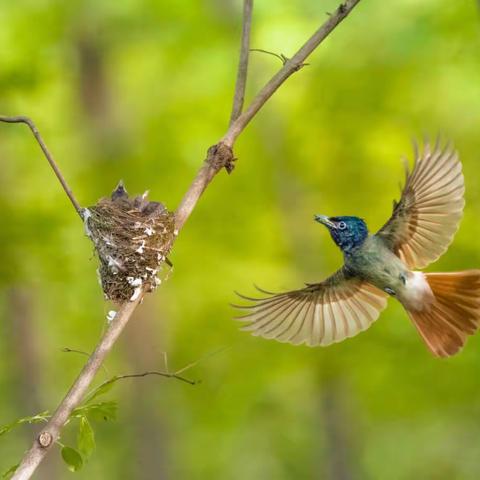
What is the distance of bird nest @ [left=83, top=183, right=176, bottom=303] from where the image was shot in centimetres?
440

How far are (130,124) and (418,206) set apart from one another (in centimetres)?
730

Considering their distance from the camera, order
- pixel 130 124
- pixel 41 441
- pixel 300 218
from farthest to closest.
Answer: pixel 130 124, pixel 300 218, pixel 41 441

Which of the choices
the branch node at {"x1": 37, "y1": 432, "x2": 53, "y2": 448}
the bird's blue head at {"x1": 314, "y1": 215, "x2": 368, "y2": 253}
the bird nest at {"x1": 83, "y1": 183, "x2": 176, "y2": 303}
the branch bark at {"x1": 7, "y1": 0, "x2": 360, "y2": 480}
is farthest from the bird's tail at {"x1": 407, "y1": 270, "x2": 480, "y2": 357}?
the branch node at {"x1": 37, "y1": 432, "x2": 53, "y2": 448}

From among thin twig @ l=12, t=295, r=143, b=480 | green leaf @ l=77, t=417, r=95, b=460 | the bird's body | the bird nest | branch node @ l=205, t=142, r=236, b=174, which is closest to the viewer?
thin twig @ l=12, t=295, r=143, b=480

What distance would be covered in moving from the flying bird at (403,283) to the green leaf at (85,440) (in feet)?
4.34

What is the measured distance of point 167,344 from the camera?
12.1 meters

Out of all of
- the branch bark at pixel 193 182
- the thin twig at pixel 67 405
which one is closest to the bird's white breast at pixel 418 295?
the branch bark at pixel 193 182

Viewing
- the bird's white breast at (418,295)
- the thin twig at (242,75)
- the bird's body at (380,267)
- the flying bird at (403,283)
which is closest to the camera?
the thin twig at (242,75)

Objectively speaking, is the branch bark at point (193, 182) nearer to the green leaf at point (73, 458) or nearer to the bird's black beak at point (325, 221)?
the green leaf at point (73, 458)

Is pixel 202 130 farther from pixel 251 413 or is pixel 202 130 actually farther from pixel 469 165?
pixel 251 413

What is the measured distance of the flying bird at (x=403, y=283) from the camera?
4.55 metres

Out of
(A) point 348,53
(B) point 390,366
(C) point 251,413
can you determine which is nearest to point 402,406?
(B) point 390,366

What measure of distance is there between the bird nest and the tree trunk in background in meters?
6.49

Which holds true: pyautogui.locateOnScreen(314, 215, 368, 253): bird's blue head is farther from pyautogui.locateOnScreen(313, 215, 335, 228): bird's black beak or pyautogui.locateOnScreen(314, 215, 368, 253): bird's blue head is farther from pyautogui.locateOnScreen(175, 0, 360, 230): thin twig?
pyautogui.locateOnScreen(175, 0, 360, 230): thin twig
